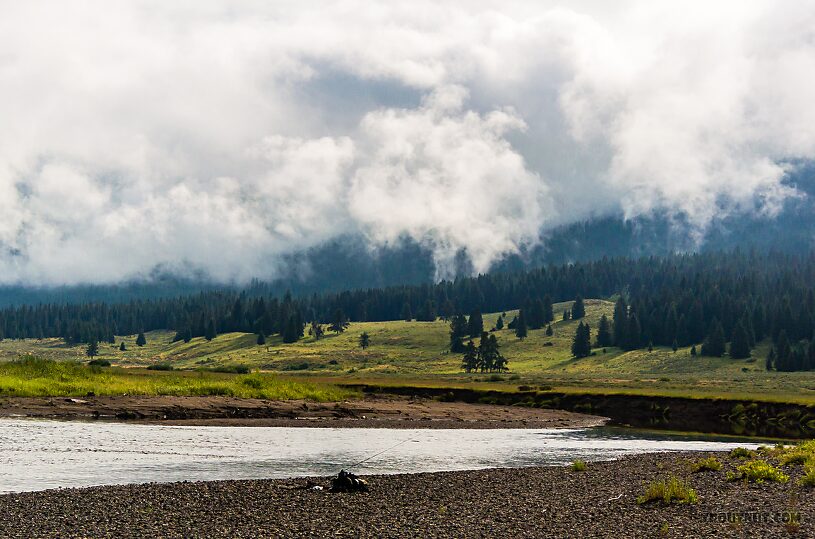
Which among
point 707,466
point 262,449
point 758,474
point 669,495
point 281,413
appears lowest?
point 281,413

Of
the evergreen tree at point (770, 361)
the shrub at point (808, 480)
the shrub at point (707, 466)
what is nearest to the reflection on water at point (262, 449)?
the shrub at point (707, 466)

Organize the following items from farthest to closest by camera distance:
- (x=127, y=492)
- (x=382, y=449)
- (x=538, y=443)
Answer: (x=538, y=443), (x=382, y=449), (x=127, y=492)

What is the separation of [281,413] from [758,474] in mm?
50715

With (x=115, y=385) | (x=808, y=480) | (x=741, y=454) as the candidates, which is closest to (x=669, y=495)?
(x=808, y=480)

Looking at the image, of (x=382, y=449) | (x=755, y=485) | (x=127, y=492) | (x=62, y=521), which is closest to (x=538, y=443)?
(x=382, y=449)

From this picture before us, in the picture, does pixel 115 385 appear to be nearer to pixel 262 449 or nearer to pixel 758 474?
pixel 262 449

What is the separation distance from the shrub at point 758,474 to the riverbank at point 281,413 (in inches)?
1522

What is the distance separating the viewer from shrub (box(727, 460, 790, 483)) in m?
34.4

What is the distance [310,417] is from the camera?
252 feet

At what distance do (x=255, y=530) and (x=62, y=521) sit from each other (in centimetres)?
620

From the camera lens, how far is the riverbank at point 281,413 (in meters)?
68.5

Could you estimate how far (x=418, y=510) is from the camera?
29.0 m

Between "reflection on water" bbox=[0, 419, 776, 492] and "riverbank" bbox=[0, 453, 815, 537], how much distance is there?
5.70 meters

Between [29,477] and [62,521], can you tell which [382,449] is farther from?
[62,521]
